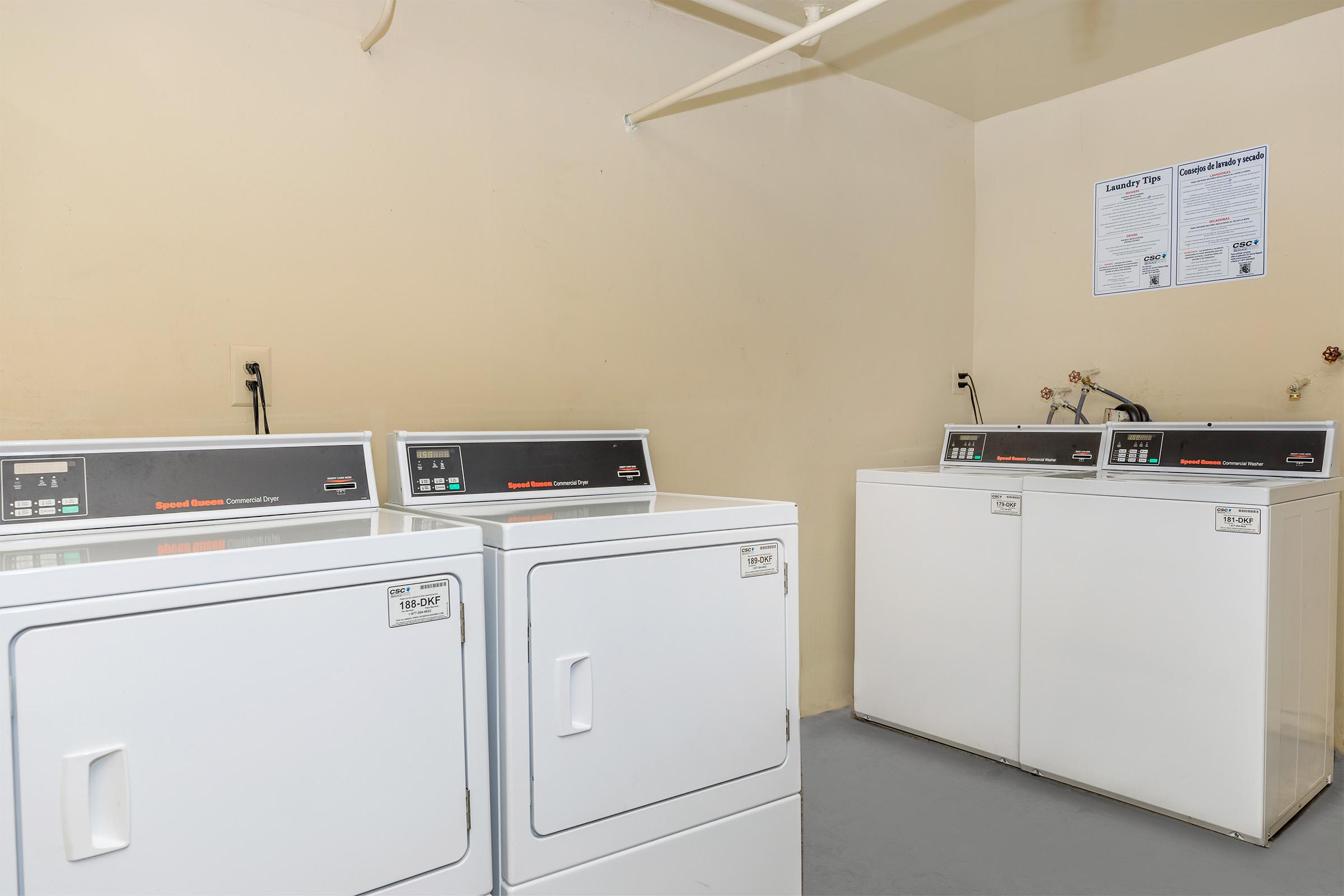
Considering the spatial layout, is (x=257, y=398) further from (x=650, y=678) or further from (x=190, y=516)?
(x=650, y=678)

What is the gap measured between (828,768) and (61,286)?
8.54 ft

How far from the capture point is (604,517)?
1.68 m

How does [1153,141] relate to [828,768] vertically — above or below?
above

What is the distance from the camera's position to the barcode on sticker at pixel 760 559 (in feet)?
6.17

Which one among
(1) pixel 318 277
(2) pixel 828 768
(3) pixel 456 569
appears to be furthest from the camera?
(2) pixel 828 768

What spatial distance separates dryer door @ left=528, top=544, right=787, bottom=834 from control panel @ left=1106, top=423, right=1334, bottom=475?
1.65 meters

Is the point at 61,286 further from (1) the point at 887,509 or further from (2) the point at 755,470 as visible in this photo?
(1) the point at 887,509

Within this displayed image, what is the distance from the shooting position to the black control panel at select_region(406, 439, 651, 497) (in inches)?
83.4

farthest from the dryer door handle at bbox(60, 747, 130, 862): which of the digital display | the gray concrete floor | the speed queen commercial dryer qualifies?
the gray concrete floor

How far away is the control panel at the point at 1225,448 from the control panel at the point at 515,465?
1707 mm

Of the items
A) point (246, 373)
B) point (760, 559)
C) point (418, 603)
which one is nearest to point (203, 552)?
point (418, 603)

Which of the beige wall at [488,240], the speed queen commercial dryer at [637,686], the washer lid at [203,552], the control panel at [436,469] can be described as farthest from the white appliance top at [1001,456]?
the washer lid at [203,552]

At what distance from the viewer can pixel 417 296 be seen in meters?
2.36

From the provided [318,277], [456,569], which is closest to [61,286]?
[318,277]
